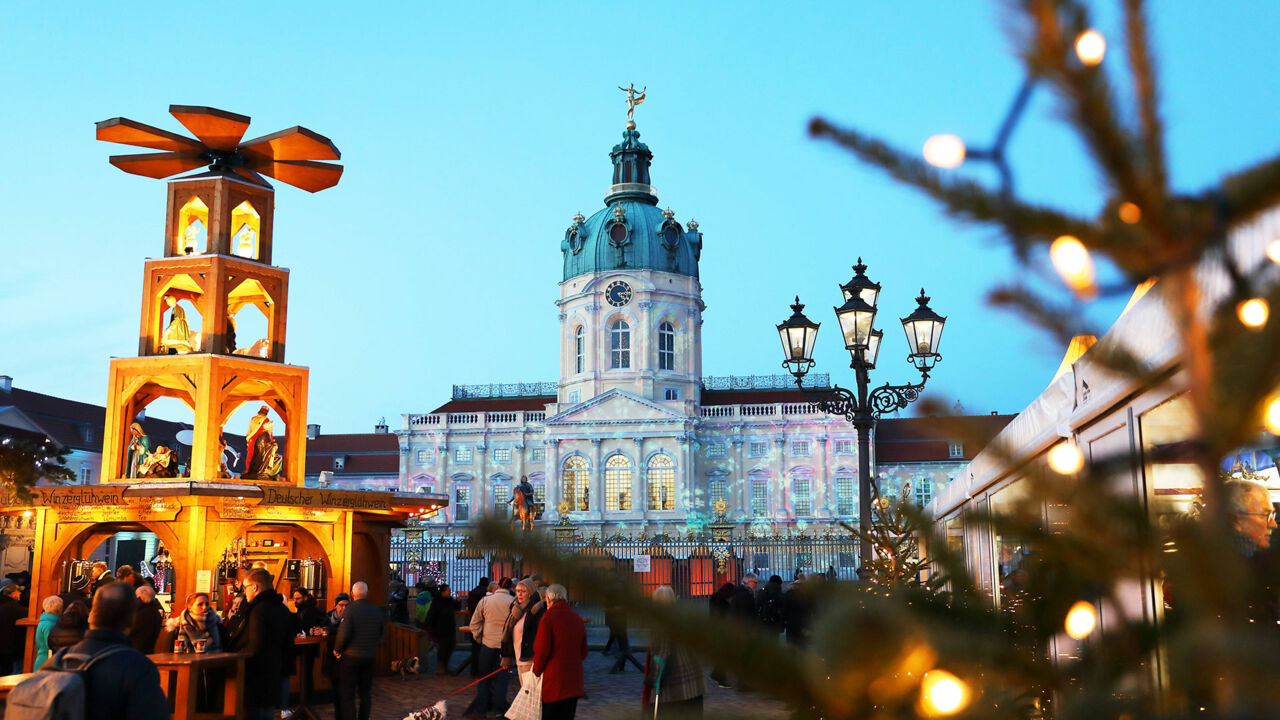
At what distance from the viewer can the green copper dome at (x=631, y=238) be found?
6247 centimetres

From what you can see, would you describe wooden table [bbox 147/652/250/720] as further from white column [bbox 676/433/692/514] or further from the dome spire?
the dome spire

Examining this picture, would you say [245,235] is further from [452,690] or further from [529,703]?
[529,703]

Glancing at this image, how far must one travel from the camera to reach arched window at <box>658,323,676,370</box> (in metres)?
62.0

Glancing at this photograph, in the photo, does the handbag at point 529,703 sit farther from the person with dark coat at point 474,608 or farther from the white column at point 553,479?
the white column at point 553,479

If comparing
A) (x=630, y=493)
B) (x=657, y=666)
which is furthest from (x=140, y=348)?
(x=630, y=493)

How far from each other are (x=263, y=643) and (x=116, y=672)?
5115 mm

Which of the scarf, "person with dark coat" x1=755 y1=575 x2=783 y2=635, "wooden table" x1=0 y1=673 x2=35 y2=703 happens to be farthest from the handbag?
"person with dark coat" x1=755 y1=575 x2=783 y2=635

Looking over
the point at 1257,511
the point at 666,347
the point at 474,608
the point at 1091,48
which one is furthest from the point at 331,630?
the point at 666,347

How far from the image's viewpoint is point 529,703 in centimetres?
984

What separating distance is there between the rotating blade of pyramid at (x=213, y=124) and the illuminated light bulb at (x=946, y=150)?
15.4m

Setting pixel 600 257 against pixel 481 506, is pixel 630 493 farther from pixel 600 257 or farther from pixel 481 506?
pixel 481 506

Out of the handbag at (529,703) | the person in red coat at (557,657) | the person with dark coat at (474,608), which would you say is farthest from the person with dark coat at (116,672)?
the person with dark coat at (474,608)

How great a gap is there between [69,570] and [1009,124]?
627 inches

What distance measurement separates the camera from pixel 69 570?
1457 centimetres
